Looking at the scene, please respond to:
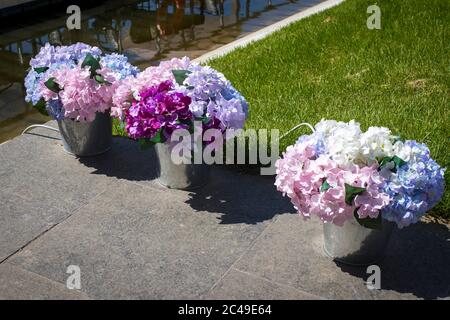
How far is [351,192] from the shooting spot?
3.38 meters

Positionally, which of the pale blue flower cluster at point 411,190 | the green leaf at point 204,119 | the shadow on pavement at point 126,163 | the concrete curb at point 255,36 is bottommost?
the shadow on pavement at point 126,163

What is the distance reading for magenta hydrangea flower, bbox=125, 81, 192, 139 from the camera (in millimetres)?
4250

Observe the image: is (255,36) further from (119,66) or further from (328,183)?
(328,183)

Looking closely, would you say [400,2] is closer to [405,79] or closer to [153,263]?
[405,79]

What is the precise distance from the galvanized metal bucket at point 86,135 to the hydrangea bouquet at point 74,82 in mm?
132

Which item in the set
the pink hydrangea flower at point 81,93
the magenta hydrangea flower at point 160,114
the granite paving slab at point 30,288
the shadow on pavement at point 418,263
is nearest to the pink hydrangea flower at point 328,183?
the shadow on pavement at point 418,263

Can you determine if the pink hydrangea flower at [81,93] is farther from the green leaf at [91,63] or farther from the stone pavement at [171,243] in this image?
the stone pavement at [171,243]

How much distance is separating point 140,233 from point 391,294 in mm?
1749

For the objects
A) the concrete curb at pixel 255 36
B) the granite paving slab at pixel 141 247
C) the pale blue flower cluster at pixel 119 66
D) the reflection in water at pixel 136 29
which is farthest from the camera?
the reflection in water at pixel 136 29

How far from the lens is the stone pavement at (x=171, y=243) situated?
359 centimetres

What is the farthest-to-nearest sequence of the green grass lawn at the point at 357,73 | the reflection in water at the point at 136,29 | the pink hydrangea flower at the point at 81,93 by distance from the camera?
1. the reflection in water at the point at 136,29
2. the green grass lawn at the point at 357,73
3. the pink hydrangea flower at the point at 81,93

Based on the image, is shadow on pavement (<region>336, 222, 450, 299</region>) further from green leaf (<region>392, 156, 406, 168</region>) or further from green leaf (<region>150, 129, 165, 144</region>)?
green leaf (<region>150, 129, 165, 144</region>)

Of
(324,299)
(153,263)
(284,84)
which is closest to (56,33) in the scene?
(284,84)

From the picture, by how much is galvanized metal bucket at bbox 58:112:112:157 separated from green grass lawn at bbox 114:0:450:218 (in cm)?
144
